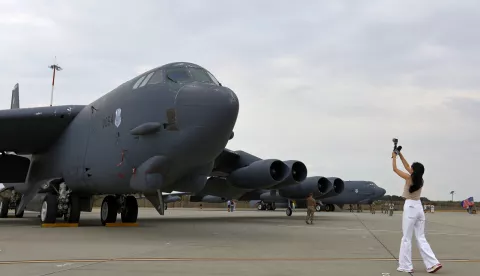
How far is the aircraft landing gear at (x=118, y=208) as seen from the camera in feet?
44.3

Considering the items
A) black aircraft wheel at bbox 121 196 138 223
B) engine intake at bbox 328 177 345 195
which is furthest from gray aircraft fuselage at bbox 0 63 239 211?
engine intake at bbox 328 177 345 195

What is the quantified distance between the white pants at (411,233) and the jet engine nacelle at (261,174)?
1023cm

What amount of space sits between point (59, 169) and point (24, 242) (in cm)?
497

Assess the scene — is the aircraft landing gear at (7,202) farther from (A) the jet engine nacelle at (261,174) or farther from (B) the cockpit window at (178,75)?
(B) the cockpit window at (178,75)

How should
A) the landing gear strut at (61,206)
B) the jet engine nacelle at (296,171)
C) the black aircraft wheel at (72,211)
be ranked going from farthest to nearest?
the jet engine nacelle at (296,171), the black aircraft wheel at (72,211), the landing gear strut at (61,206)

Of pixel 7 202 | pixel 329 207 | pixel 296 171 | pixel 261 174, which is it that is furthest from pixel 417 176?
pixel 329 207

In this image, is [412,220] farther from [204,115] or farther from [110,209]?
[110,209]

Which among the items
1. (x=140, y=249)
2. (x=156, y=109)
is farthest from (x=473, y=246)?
(x=156, y=109)

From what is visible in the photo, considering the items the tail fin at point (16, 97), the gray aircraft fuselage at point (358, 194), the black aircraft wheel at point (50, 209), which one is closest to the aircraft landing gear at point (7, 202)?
the tail fin at point (16, 97)

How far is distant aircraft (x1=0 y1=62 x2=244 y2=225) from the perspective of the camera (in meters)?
9.29

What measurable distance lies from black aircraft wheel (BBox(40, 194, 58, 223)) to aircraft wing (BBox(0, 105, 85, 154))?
1.96 m

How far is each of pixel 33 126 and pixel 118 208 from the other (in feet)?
11.2

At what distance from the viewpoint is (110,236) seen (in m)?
10.1

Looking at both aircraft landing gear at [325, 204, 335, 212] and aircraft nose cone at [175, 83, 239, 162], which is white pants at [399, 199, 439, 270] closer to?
aircraft nose cone at [175, 83, 239, 162]
